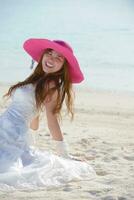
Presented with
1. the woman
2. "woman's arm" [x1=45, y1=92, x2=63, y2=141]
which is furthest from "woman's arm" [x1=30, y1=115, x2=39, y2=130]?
"woman's arm" [x1=45, y1=92, x2=63, y2=141]

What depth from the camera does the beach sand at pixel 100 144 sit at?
13.9 ft

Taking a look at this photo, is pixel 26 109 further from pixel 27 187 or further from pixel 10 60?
pixel 10 60

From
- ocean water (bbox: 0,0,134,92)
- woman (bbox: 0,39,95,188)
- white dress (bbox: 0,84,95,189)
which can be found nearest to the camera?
white dress (bbox: 0,84,95,189)

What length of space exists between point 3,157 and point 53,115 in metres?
0.50

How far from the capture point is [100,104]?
917 centimetres

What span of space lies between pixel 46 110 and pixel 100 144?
1.53m

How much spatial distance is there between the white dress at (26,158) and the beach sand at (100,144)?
14 centimetres

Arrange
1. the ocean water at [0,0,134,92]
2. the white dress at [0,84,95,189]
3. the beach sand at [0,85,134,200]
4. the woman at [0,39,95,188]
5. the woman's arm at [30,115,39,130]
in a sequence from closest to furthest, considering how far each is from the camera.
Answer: the beach sand at [0,85,134,200], the white dress at [0,84,95,189], the woman at [0,39,95,188], the woman's arm at [30,115,39,130], the ocean water at [0,0,134,92]

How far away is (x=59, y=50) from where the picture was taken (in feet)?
15.0

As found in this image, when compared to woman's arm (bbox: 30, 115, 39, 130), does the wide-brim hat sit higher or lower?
higher

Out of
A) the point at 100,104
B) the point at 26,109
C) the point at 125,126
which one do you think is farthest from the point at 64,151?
the point at 100,104

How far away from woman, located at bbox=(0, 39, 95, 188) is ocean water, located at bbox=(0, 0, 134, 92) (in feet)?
21.2

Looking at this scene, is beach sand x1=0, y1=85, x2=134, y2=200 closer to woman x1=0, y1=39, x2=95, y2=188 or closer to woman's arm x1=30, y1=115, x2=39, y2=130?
woman x1=0, y1=39, x2=95, y2=188

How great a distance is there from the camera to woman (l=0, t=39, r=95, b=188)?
459 centimetres
